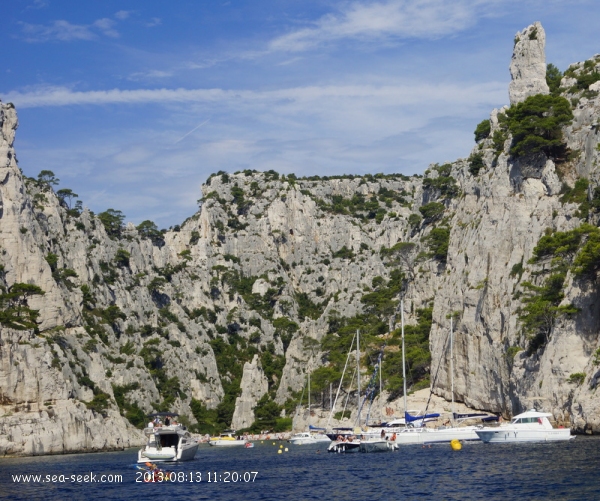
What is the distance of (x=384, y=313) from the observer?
127 m

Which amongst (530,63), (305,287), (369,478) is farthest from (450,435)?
(305,287)

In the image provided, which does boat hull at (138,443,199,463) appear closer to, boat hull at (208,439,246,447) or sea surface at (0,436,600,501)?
sea surface at (0,436,600,501)

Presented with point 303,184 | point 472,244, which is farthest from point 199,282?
point 472,244

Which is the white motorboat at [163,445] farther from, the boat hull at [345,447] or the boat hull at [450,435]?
the boat hull at [450,435]

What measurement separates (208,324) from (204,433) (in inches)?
1075

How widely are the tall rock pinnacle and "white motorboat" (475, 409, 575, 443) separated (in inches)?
1872

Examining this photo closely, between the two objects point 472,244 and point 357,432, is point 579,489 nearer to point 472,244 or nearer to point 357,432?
point 357,432

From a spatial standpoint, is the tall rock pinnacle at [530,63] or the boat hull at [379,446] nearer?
the boat hull at [379,446]

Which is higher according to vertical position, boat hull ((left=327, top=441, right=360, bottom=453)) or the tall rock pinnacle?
the tall rock pinnacle

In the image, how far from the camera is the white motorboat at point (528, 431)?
62.1m

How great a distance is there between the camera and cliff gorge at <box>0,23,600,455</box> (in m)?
78.8

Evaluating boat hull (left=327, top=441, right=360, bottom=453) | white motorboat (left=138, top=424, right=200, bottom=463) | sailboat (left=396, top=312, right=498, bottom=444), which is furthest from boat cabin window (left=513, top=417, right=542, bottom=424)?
white motorboat (left=138, top=424, right=200, bottom=463)

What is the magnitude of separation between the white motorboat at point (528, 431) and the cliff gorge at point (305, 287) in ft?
10.2

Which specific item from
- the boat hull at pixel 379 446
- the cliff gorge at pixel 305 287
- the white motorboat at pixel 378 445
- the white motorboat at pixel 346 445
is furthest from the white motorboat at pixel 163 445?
the cliff gorge at pixel 305 287
